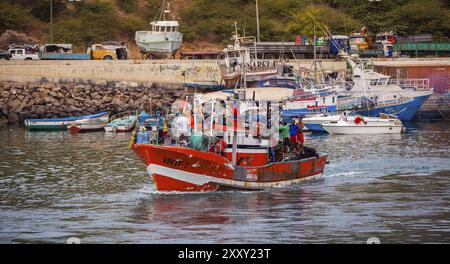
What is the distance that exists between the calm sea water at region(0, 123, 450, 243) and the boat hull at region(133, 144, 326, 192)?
1.39 ft

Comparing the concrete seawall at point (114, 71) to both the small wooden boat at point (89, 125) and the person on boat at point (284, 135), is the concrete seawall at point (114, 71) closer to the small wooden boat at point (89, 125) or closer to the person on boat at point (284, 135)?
the small wooden boat at point (89, 125)

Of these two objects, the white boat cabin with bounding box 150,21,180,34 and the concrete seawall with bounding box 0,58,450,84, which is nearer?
the concrete seawall with bounding box 0,58,450,84

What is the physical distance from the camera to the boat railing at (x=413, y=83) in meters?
84.1

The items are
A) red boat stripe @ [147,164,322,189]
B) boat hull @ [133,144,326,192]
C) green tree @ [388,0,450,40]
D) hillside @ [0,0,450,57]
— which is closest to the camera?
boat hull @ [133,144,326,192]

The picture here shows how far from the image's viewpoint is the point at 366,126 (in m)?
70.4

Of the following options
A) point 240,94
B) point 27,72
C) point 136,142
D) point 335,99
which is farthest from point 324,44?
point 136,142

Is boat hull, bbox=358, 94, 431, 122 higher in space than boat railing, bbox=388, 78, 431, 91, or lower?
lower

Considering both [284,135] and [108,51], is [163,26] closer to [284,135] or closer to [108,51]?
[108,51]

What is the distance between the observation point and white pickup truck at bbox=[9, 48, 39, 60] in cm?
8893

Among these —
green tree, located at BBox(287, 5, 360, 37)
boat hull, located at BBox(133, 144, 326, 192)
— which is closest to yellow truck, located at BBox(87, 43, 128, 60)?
green tree, located at BBox(287, 5, 360, 37)

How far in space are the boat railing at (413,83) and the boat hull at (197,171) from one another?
4415 cm

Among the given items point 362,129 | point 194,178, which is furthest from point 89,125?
point 194,178

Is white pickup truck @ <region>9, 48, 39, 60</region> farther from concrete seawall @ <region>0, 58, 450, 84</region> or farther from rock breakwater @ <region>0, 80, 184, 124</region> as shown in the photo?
rock breakwater @ <region>0, 80, 184, 124</region>

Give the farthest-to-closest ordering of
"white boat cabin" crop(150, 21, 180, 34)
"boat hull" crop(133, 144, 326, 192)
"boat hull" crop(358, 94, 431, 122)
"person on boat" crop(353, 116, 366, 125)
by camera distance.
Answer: "white boat cabin" crop(150, 21, 180, 34), "boat hull" crop(358, 94, 431, 122), "person on boat" crop(353, 116, 366, 125), "boat hull" crop(133, 144, 326, 192)
